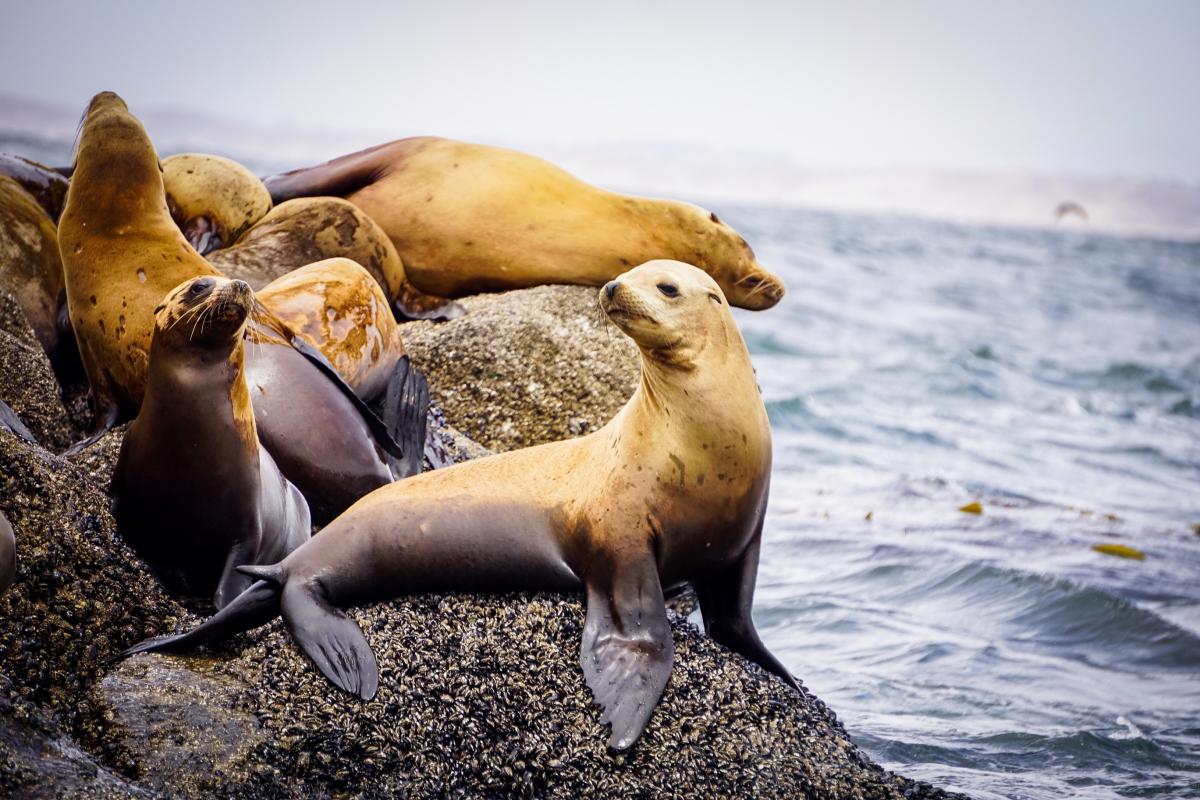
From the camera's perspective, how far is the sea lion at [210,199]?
257 inches

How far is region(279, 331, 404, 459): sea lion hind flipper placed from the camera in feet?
15.2

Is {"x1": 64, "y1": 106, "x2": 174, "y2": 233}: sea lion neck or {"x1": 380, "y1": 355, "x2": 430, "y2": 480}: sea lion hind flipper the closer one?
{"x1": 380, "y1": 355, "x2": 430, "y2": 480}: sea lion hind flipper

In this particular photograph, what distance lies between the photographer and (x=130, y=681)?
10.0 ft

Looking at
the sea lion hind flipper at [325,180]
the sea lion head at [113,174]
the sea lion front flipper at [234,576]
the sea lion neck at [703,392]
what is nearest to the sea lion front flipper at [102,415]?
the sea lion head at [113,174]

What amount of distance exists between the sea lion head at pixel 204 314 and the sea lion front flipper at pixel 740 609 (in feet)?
5.17

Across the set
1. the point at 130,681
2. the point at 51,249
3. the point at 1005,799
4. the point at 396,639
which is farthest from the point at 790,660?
the point at 51,249

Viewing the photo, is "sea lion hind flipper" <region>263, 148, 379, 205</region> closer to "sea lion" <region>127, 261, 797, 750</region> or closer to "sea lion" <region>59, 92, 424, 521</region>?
"sea lion" <region>59, 92, 424, 521</region>

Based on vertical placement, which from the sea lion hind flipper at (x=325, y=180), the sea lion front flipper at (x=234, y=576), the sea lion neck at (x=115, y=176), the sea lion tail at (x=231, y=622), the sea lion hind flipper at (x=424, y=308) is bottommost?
the sea lion front flipper at (x=234, y=576)

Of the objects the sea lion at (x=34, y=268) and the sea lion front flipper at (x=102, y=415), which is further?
the sea lion at (x=34, y=268)

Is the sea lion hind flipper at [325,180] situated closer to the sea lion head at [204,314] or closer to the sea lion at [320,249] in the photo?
the sea lion at [320,249]

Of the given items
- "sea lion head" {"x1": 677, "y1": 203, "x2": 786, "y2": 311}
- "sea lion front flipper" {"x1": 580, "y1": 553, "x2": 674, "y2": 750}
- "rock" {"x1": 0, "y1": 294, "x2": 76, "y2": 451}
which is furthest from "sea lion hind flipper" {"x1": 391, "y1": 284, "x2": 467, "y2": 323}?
"sea lion front flipper" {"x1": 580, "y1": 553, "x2": 674, "y2": 750}

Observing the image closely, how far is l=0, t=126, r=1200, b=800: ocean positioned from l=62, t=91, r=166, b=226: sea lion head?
10.6ft

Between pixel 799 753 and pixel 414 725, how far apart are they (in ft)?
3.34

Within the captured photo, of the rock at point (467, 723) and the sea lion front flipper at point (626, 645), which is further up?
the sea lion front flipper at point (626, 645)
